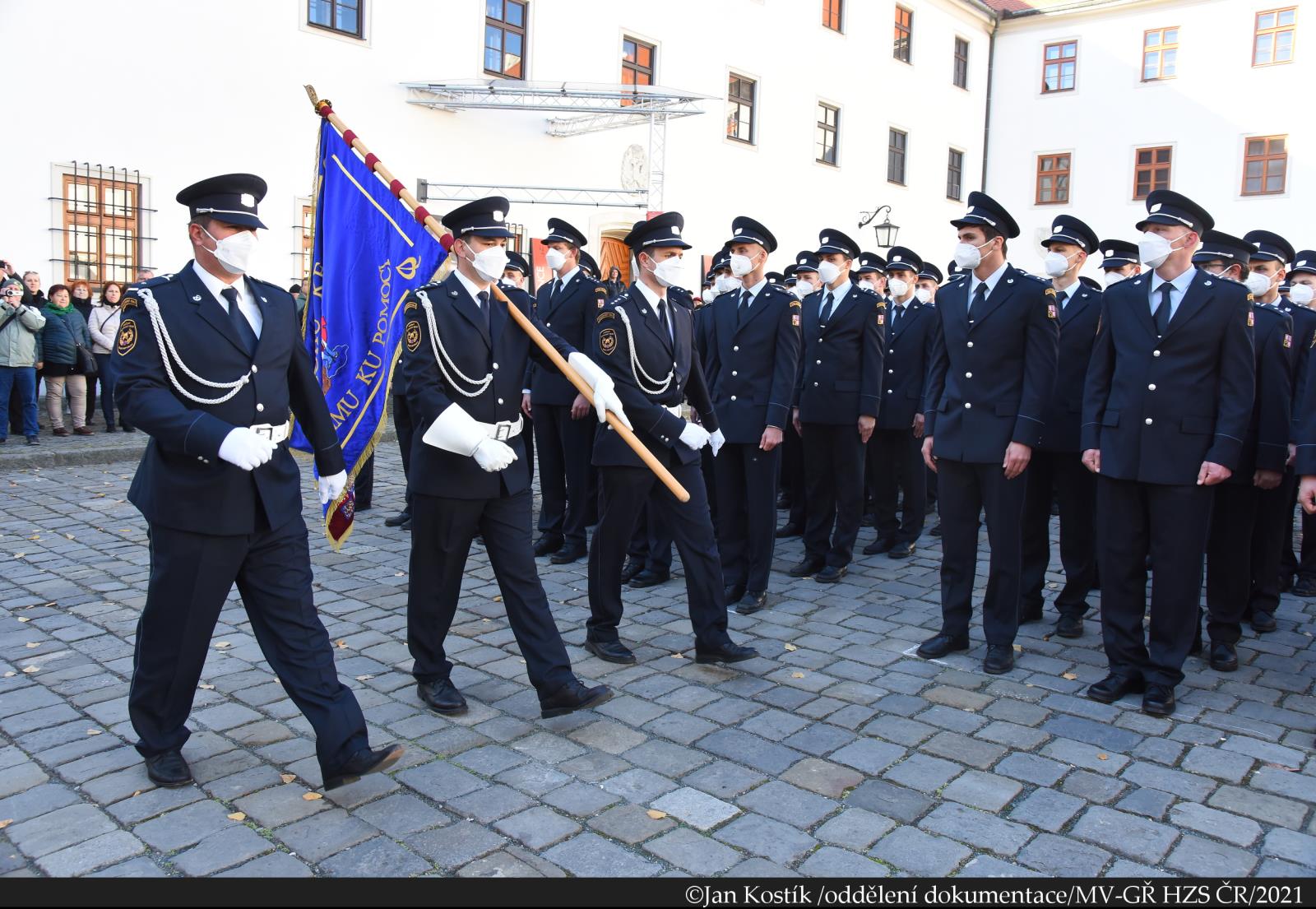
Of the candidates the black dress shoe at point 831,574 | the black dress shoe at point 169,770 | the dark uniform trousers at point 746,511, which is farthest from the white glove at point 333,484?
the black dress shoe at point 831,574

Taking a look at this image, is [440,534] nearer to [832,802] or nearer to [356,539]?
[832,802]

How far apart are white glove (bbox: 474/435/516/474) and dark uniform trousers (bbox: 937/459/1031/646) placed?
2414 mm

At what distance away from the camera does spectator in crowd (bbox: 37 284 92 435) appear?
40.4 feet

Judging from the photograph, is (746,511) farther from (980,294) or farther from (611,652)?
(980,294)

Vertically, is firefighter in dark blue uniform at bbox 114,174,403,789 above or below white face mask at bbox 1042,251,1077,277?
below

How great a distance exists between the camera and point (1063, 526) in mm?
6367

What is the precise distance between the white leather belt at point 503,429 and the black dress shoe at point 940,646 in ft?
7.88

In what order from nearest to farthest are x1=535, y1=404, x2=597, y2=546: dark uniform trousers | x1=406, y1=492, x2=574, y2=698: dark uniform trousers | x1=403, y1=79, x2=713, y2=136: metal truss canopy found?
x1=406, y1=492, x2=574, y2=698: dark uniform trousers
x1=535, y1=404, x2=597, y2=546: dark uniform trousers
x1=403, y1=79, x2=713, y2=136: metal truss canopy

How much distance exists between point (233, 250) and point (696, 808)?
2.49 metres

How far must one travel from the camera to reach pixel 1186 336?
4801 millimetres

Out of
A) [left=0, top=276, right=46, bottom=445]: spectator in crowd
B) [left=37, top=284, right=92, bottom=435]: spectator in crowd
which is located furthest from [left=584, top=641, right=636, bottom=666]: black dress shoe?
Result: [left=37, top=284, right=92, bottom=435]: spectator in crowd

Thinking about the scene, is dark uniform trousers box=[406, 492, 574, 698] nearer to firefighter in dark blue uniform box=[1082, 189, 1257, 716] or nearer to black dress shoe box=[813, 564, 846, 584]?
firefighter in dark blue uniform box=[1082, 189, 1257, 716]

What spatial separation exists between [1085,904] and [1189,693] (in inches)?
91.8

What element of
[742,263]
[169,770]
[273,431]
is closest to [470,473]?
[273,431]
